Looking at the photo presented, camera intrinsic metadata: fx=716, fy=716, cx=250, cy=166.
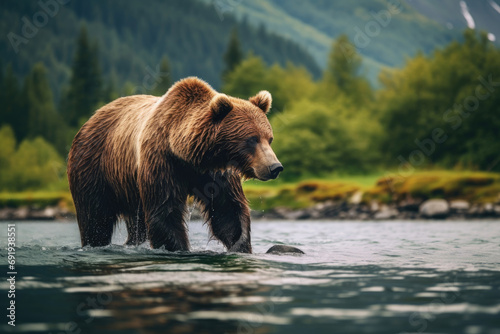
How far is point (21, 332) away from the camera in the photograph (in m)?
5.01

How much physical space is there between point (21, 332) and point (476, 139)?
4193 centimetres

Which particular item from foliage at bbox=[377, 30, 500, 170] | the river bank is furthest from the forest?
the river bank

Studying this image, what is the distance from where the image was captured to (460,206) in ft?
99.9

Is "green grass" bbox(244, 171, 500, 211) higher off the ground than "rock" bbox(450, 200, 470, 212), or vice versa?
"green grass" bbox(244, 171, 500, 211)

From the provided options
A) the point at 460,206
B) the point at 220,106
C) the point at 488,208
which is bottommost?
the point at 488,208

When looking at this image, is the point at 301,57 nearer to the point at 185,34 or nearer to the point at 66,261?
the point at 185,34

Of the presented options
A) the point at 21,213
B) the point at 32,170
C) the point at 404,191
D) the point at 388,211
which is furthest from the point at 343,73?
the point at 388,211

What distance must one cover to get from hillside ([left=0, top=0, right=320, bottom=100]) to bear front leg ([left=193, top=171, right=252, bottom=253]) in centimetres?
13417

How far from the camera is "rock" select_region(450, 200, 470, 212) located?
30.3 metres

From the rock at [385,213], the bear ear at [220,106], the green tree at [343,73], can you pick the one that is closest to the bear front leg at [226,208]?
the bear ear at [220,106]

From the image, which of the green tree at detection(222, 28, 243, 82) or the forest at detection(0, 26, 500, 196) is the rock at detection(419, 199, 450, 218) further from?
the green tree at detection(222, 28, 243, 82)

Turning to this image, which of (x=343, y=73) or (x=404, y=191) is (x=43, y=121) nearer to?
(x=343, y=73)

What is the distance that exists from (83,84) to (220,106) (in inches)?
2521

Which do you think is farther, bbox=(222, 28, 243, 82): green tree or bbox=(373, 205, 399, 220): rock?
bbox=(222, 28, 243, 82): green tree
